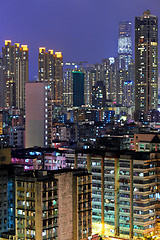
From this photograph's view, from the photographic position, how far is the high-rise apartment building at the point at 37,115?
5697 cm

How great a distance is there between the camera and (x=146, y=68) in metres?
113

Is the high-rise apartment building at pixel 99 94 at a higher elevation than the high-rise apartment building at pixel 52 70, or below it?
below

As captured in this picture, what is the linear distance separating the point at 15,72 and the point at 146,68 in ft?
73.1

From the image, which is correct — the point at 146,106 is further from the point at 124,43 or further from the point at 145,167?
the point at 145,167

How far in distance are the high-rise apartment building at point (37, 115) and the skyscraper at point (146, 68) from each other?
5623 centimetres

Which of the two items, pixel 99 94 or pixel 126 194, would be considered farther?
pixel 99 94

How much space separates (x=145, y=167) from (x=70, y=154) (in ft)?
19.1

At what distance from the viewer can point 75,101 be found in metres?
131

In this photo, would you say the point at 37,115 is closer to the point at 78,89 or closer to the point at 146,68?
the point at 146,68

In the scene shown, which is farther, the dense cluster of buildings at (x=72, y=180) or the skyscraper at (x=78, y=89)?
the skyscraper at (x=78, y=89)

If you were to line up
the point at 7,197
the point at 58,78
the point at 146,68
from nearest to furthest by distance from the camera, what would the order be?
1. the point at 7,197
2. the point at 146,68
3. the point at 58,78

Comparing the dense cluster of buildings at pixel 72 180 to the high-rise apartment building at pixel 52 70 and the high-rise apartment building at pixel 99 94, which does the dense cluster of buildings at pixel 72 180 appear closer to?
the high-rise apartment building at pixel 52 70

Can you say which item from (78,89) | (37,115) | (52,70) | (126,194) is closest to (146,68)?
(52,70)

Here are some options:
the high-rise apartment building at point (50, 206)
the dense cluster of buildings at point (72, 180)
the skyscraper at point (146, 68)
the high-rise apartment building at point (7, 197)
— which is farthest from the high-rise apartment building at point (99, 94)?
the high-rise apartment building at point (50, 206)
